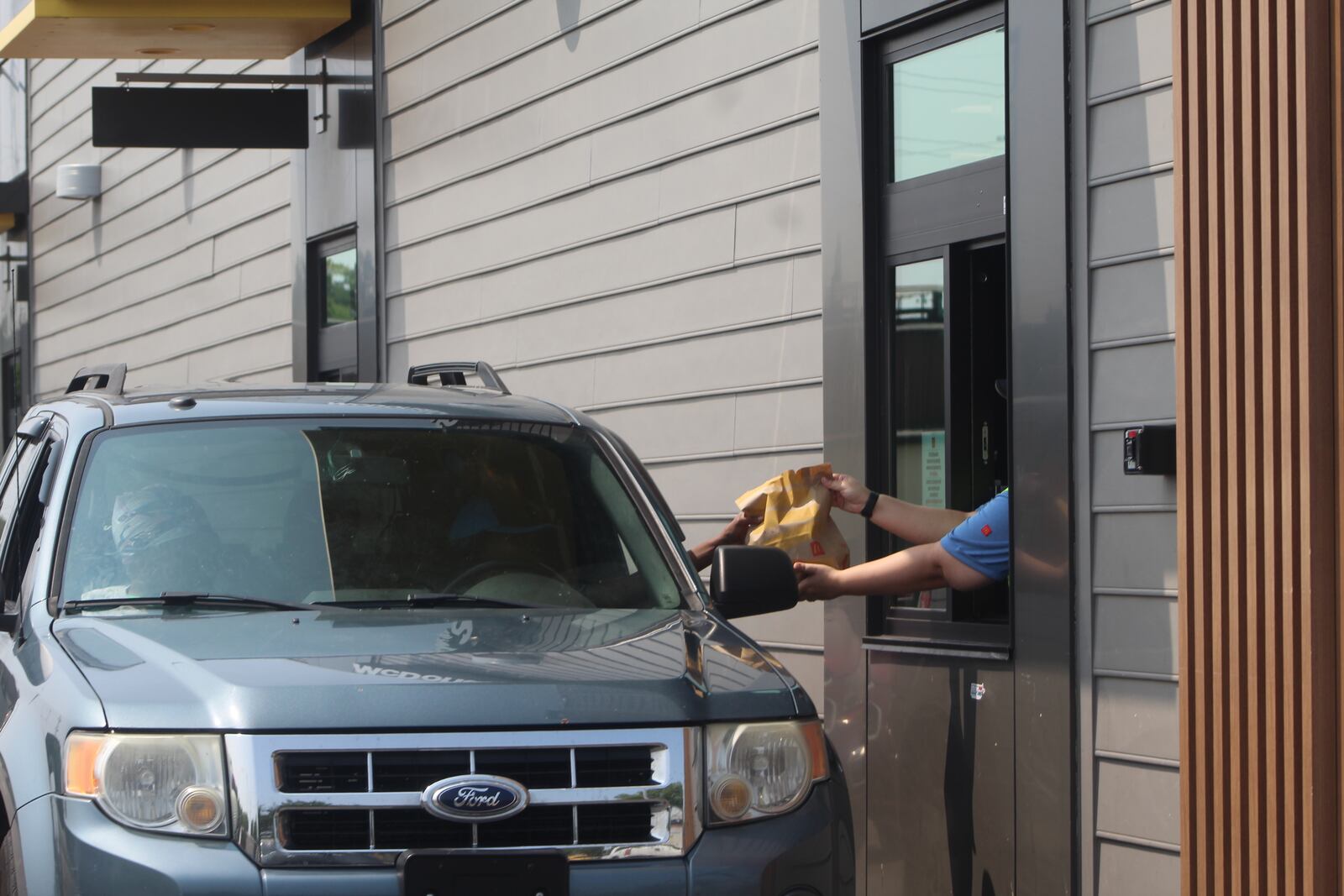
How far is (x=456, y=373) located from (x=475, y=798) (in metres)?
3.14

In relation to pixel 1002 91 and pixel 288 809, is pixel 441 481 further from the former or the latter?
pixel 1002 91

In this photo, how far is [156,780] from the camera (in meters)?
3.57

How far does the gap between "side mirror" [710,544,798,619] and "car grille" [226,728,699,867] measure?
954 mm

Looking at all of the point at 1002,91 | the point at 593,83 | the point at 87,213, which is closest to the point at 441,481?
the point at 1002,91

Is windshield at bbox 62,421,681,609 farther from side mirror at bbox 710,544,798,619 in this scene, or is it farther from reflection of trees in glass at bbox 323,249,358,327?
reflection of trees in glass at bbox 323,249,358,327

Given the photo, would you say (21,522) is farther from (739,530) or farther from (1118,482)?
(1118,482)

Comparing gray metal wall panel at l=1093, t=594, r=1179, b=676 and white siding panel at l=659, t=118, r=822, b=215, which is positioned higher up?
white siding panel at l=659, t=118, r=822, b=215

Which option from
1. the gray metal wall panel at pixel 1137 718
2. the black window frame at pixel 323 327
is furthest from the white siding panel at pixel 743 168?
the black window frame at pixel 323 327

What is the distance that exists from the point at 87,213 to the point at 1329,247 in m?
14.9

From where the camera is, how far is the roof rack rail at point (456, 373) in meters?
5.90

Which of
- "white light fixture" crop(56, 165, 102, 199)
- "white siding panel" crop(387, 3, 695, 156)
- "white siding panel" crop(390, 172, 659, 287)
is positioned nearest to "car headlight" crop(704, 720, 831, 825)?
"white siding panel" crop(390, 172, 659, 287)

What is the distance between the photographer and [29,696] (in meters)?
3.89

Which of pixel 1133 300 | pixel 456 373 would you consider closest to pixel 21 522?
pixel 456 373

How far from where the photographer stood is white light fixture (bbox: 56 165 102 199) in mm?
17172
